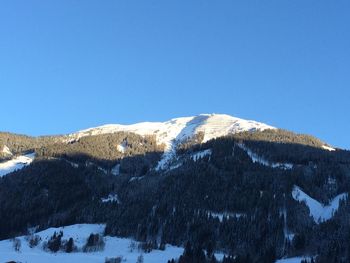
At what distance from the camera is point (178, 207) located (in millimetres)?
189625

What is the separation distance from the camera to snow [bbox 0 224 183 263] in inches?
5281

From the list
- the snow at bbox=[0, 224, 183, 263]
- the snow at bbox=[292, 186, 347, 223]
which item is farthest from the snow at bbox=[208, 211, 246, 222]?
the snow at bbox=[0, 224, 183, 263]

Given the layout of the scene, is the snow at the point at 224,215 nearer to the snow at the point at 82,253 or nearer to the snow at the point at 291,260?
the snow at the point at 82,253

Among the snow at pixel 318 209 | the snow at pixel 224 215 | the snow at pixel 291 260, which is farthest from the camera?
the snow at pixel 318 209

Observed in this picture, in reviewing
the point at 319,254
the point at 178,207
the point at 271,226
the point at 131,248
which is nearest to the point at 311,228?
the point at 271,226

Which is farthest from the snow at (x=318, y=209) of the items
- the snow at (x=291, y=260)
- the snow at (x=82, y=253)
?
the snow at (x=82, y=253)

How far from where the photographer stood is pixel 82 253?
149 metres

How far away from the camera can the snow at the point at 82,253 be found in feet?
440

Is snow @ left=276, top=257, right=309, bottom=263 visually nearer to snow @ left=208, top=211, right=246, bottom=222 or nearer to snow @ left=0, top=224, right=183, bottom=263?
snow @ left=0, top=224, right=183, bottom=263

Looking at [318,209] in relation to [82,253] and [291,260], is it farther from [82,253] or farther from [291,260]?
[82,253]

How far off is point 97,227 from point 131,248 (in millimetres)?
25371

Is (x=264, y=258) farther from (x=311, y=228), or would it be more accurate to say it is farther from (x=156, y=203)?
(x=156, y=203)

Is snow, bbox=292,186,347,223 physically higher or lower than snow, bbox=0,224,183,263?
higher

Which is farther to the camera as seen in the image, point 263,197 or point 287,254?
point 263,197
